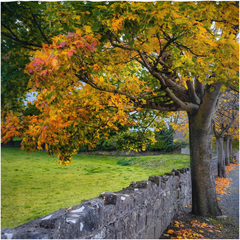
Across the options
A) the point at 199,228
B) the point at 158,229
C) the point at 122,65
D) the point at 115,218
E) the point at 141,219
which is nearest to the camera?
the point at 115,218

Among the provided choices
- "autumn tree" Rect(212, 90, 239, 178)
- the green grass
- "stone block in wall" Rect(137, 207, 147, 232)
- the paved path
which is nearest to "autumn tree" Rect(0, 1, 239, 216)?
the paved path

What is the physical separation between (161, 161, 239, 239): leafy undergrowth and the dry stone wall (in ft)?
0.70

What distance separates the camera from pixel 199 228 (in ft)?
17.6

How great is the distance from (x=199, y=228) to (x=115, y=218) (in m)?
3.43

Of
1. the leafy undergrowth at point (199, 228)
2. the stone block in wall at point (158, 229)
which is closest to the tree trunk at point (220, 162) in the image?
the leafy undergrowth at point (199, 228)

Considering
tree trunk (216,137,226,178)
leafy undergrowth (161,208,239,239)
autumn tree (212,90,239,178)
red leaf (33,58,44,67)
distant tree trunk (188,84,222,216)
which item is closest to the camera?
red leaf (33,58,44,67)

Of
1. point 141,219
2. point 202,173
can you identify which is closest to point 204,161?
point 202,173

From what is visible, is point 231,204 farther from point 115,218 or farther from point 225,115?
point 115,218

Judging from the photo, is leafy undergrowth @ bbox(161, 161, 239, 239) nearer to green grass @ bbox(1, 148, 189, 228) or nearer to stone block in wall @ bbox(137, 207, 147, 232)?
stone block in wall @ bbox(137, 207, 147, 232)

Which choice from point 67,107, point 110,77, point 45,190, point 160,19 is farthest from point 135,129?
point 45,190

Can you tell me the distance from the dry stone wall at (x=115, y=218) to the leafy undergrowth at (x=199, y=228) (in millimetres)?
214

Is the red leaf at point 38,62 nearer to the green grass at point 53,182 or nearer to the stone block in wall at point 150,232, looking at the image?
the stone block in wall at point 150,232

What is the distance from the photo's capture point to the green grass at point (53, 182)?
27.5 feet

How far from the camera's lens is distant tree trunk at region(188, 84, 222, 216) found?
6.29 m
